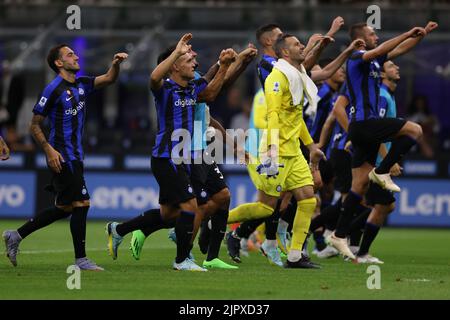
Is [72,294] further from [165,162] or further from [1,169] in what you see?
[1,169]

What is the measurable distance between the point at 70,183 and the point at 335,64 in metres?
3.55

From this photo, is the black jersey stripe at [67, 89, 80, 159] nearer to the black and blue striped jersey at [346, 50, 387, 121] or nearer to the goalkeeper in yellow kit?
the goalkeeper in yellow kit

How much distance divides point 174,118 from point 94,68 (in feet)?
45.4

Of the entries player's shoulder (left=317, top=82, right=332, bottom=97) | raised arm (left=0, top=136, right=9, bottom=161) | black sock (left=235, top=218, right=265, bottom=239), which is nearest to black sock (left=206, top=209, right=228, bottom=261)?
black sock (left=235, top=218, right=265, bottom=239)

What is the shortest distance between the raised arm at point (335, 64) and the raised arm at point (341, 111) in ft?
2.94

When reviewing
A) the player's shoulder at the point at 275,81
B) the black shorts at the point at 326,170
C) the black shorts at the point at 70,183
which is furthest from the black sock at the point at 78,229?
the black shorts at the point at 326,170

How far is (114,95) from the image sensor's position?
27.7m

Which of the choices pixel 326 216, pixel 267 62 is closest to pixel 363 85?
pixel 267 62

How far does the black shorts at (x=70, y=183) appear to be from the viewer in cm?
1251

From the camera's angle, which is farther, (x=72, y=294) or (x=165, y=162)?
(x=165, y=162)

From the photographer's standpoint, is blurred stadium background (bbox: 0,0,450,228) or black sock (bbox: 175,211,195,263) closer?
black sock (bbox: 175,211,195,263)

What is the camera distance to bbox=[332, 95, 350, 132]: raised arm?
14922 millimetres

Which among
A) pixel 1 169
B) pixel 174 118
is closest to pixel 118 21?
pixel 1 169

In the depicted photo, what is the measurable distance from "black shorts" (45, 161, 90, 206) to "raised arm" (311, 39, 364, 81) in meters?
3.28
